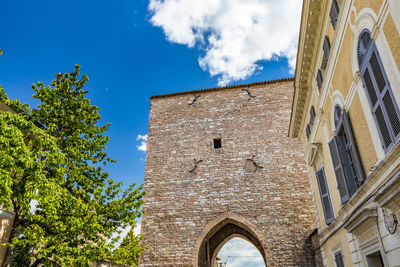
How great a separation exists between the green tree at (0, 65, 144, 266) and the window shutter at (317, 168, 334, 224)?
494 cm

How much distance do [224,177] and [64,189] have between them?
6955 millimetres

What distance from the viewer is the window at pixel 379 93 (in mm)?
3627

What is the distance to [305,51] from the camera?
740cm

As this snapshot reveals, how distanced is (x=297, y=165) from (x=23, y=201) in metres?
9.88

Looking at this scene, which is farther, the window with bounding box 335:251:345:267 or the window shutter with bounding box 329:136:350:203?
the window with bounding box 335:251:345:267

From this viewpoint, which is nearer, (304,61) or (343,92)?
(343,92)

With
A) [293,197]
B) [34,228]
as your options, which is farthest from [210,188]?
[34,228]

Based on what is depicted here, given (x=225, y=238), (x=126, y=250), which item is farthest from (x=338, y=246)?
(x=225, y=238)

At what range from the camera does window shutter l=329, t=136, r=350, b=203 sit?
19.1ft

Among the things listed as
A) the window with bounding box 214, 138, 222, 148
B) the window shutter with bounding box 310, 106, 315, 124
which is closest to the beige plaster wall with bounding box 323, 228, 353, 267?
the window shutter with bounding box 310, 106, 315, 124

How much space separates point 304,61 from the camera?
7.70 m

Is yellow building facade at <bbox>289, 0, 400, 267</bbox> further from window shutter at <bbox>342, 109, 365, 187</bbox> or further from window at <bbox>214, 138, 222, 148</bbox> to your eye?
window at <bbox>214, 138, 222, 148</bbox>

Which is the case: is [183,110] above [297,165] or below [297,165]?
above

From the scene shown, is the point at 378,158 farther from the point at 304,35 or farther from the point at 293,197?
the point at 293,197
